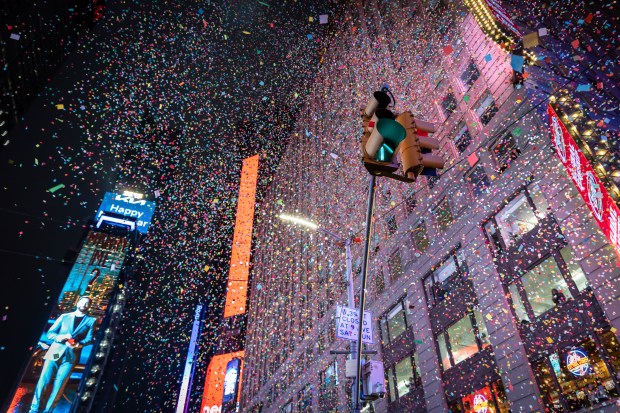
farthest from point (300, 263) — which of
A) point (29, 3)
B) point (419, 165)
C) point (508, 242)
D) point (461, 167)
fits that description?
point (419, 165)

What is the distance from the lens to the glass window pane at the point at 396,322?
67.1 feet

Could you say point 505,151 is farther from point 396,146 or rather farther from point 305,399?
point 305,399

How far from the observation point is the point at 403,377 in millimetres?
19078

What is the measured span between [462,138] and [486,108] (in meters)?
1.97

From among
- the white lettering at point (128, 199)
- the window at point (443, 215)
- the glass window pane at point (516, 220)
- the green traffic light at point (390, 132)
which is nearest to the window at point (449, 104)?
the window at point (443, 215)

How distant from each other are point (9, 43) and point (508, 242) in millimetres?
27642

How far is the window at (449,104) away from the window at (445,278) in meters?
9.09

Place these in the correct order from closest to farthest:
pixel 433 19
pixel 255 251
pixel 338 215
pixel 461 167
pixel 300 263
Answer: pixel 461 167 → pixel 433 19 → pixel 338 215 → pixel 300 263 → pixel 255 251

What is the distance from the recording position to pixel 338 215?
34.3 meters

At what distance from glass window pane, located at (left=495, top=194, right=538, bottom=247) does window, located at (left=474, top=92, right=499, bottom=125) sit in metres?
5.11

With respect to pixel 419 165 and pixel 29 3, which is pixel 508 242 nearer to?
pixel 419 165

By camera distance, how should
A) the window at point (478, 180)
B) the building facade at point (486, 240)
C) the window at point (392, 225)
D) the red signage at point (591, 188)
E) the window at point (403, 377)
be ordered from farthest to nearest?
the window at point (392, 225), the window at point (403, 377), the window at point (478, 180), the building facade at point (486, 240), the red signage at point (591, 188)

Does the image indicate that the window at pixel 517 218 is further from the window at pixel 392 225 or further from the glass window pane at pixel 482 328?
the window at pixel 392 225

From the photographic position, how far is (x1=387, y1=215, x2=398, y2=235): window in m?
23.7
